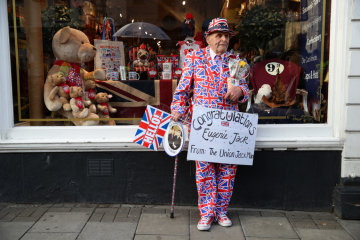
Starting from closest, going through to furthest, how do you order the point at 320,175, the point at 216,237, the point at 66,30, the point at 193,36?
the point at 216,237 < the point at 320,175 < the point at 66,30 < the point at 193,36

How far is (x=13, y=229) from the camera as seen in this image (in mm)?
3670

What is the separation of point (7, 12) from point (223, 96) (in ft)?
8.87

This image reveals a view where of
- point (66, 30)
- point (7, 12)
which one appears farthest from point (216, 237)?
point (7, 12)

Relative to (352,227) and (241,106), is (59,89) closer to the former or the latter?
(241,106)

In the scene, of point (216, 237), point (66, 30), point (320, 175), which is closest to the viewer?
point (216, 237)

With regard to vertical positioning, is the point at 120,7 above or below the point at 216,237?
above

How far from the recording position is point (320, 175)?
4.11m

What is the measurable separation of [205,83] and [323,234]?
1939 millimetres

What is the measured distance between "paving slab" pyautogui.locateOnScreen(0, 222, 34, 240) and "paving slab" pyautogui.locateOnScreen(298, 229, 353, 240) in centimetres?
280

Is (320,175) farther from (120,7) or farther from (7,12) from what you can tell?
(7,12)

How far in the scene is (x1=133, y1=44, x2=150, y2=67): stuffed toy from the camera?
190 inches

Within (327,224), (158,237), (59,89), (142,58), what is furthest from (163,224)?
(142,58)

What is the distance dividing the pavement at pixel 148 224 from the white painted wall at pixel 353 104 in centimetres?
64

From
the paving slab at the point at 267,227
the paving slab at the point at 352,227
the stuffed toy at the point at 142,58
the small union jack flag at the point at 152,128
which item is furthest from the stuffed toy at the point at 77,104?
the paving slab at the point at 352,227
